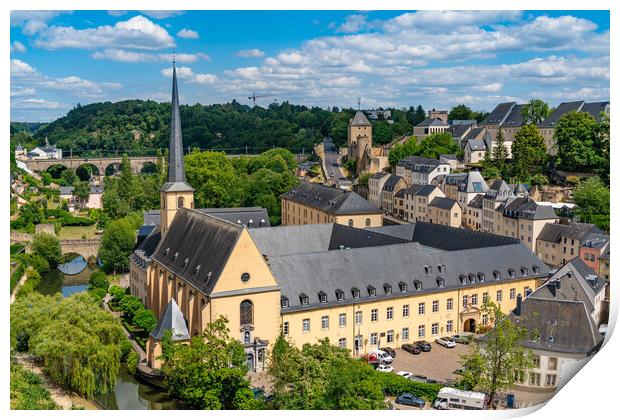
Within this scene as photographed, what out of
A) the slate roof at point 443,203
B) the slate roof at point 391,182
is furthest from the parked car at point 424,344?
the slate roof at point 391,182

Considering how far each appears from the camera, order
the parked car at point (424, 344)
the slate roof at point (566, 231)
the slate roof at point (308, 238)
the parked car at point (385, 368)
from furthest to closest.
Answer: the slate roof at point (566, 231) → the slate roof at point (308, 238) → the parked car at point (424, 344) → the parked car at point (385, 368)

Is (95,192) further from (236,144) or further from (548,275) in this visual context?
(548,275)

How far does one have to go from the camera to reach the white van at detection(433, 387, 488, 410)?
29375 millimetres

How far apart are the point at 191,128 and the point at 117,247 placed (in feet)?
260

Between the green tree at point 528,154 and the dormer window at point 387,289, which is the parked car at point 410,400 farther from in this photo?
the green tree at point 528,154

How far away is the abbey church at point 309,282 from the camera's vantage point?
3466 cm

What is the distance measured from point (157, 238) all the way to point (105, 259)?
1373 cm

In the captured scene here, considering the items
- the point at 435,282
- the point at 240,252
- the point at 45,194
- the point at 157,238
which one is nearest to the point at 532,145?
the point at 435,282

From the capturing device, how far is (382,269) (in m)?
39.9

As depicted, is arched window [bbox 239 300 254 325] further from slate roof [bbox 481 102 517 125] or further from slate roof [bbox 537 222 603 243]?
slate roof [bbox 481 102 517 125]

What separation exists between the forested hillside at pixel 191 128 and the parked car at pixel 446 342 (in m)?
85.8

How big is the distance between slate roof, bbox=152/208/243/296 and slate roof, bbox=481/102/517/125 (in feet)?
186

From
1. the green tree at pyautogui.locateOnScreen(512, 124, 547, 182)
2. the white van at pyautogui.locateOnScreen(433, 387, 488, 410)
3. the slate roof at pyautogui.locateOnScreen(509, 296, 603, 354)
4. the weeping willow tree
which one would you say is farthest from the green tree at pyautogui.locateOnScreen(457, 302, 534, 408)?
the green tree at pyautogui.locateOnScreen(512, 124, 547, 182)

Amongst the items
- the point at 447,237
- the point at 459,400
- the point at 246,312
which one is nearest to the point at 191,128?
the point at 447,237
